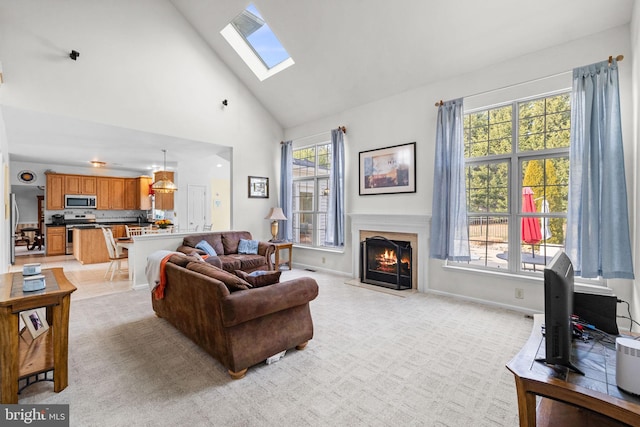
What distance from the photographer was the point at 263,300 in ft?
7.55

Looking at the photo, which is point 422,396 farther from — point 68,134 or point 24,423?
point 68,134

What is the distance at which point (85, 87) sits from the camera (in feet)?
13.7

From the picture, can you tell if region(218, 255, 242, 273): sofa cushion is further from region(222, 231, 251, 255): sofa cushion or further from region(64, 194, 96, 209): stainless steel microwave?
region(64, 194, 96, 209): stainless steel microwave

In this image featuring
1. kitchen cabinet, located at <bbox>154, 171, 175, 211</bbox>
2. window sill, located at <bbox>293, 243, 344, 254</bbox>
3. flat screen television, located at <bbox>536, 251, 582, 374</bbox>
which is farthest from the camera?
kitchen cabinet, located at <bbox>154, 171, 175, 211</bbox>

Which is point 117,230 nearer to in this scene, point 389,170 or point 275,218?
point 275,218

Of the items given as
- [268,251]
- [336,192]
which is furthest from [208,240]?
[336,192]

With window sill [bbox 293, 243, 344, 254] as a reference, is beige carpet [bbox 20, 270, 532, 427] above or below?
below

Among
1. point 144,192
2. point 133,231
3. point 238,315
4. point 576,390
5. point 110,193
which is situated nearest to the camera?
point 576,390

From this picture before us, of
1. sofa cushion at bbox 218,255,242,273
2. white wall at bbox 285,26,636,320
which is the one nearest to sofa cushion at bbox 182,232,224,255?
sofa cushion at bbox 218,255,242,273

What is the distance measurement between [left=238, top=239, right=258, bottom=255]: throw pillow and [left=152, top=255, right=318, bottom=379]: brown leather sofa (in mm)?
2696

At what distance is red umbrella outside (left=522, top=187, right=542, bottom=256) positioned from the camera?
142 inches

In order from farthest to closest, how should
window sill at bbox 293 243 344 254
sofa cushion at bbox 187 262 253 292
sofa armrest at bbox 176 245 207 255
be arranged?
window sill at bbox 293 243 344 254, sofa armrest at bbox 176 245 207 255, sofa cushion at bbox 187 262 253 292

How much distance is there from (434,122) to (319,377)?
3.80 m

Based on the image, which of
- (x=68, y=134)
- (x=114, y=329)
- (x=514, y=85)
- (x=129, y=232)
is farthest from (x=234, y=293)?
(x=129, y=232)
